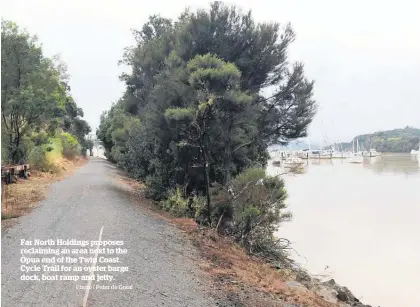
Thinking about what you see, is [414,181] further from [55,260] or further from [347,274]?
[55,260]

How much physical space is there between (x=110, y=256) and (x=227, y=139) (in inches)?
322

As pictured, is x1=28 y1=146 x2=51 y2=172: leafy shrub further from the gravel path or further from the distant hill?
the distant hill

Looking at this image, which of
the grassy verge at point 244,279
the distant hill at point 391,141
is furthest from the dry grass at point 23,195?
the distant hill at point 391,141

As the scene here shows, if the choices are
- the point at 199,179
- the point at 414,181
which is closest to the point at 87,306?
the point at 199,179

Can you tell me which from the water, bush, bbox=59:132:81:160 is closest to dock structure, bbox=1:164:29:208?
the water

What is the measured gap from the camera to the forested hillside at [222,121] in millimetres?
13492

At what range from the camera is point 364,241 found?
18.0 meters

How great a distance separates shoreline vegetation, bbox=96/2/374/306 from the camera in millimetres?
11708

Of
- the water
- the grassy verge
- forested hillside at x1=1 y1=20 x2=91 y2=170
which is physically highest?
forested hillside at x1=1 y1=20 x2=91 y2=170

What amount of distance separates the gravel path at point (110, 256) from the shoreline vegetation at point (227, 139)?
89 cm

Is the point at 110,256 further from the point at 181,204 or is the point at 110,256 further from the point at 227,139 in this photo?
the point at 227,139

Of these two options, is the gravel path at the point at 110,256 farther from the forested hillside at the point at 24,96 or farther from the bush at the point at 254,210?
the forested hillside at the point at 24,96

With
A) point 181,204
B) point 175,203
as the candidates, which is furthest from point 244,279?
point 175,203

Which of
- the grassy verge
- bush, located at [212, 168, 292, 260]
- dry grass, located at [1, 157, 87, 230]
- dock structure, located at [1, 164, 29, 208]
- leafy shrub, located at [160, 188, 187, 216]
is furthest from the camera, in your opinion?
leafy shrub, located at [160, 188, 187, 216]
